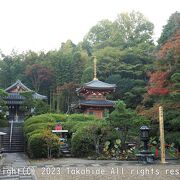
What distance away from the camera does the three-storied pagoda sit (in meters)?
33.3

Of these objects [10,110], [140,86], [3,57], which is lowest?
[10,110]

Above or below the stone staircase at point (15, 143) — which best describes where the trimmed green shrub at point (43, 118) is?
above

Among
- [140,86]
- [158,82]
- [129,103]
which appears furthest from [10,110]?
[158,82]

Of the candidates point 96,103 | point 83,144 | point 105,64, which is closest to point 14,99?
point 96,103

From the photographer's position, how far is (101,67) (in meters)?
Result: 50.5

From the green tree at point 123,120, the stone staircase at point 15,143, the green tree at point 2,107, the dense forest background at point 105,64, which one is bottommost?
the stone staircase at point 15,143

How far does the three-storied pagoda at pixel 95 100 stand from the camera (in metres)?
33.3

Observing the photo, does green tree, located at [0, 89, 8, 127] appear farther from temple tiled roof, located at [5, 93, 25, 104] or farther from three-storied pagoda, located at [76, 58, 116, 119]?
three-storied pagoda, located at [76, 58, 116, 119]

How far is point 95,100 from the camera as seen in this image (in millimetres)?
34500

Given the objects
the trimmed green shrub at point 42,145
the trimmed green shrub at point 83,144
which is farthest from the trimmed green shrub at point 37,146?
the trimmed green shrub at point 83,144

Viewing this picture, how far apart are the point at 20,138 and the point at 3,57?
42.3 m

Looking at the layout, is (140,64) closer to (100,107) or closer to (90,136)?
(100,107)

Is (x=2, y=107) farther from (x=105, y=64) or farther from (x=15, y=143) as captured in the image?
(x=105, y=64)

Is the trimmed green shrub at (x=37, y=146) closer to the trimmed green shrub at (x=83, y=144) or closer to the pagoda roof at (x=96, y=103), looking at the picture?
the trimmed green shrub at (x=83, y=144)
